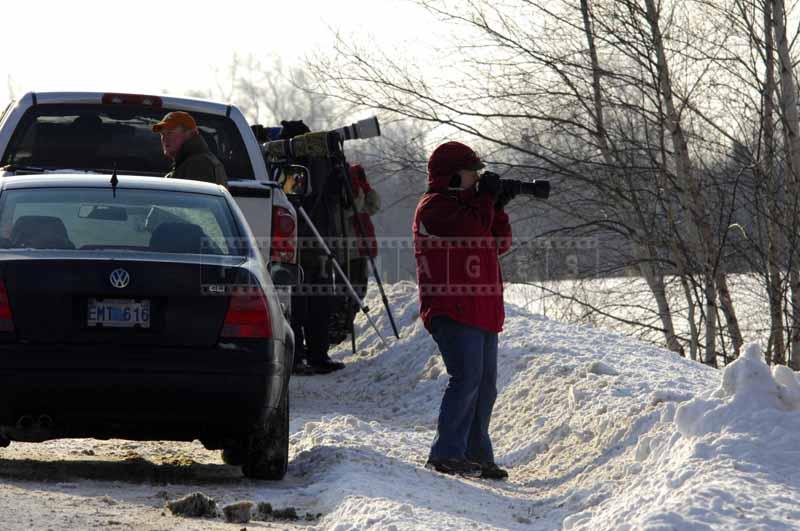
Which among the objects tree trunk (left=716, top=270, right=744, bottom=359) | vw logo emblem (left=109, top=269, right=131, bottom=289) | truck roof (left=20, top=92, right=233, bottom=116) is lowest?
tree trunk (left=716, top=270, right=744, bottom=359)

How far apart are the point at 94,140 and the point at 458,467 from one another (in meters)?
3.48

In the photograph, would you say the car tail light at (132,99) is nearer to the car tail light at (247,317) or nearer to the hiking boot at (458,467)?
the car tail light at (247,317)

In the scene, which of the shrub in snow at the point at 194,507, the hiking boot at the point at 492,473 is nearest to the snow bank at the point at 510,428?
the hiking boot at the point at 492,473

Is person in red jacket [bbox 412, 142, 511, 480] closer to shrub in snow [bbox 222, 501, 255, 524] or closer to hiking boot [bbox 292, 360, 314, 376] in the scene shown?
shrub in snow [bbox 222, 501, 255, 524]

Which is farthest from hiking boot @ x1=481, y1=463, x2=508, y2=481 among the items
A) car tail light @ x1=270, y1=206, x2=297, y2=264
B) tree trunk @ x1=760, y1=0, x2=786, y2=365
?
tree trunk @ x1=760, y1=0, x2=786, y2=365

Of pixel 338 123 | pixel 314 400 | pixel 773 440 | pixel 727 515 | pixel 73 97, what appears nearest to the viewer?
pixel 727 515

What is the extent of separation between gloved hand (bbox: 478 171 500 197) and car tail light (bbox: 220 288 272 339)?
4.85 feet

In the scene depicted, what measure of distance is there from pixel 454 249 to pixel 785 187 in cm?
870

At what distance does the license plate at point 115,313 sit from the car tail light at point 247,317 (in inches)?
15.1

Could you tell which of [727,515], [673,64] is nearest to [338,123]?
[673,64]

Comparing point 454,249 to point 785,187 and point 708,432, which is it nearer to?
point 708,432

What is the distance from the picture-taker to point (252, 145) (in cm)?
1001

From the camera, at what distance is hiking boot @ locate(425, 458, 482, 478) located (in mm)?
7766

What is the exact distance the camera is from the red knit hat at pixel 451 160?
7703 mm
